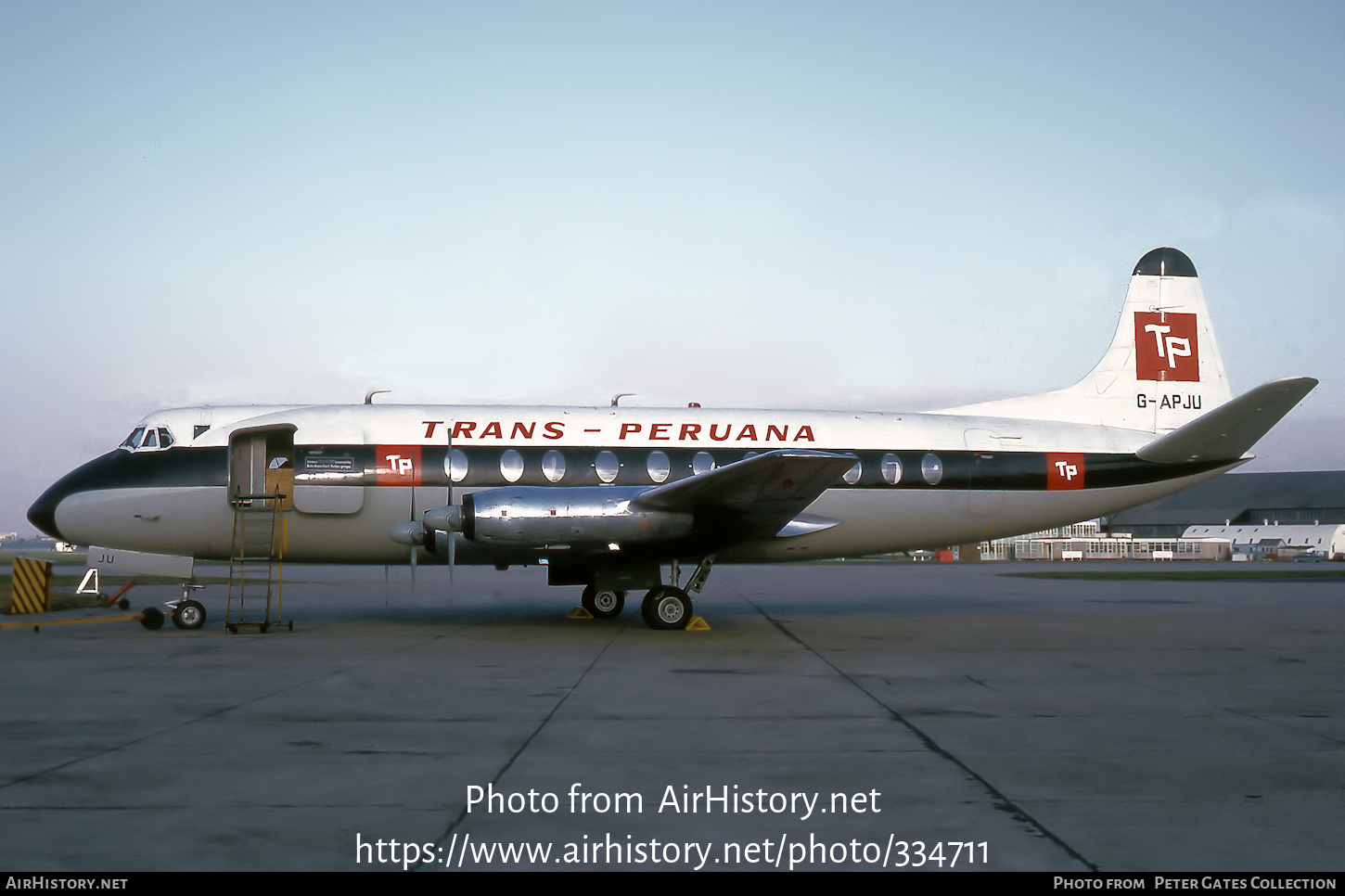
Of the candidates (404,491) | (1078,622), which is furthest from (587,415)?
(1078,622)

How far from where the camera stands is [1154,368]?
21.4 metres

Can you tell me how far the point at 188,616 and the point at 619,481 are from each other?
7.60 meters

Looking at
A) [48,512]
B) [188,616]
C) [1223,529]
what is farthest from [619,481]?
[1223,529]

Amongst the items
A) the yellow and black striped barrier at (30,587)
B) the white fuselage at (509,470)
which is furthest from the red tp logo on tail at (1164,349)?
the yellow and black striped barrier at (30,587)

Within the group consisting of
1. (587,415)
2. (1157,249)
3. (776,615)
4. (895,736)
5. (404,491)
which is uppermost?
(1157,249)

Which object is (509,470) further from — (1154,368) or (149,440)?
(1154,368)

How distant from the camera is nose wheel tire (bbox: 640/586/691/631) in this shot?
16.8m

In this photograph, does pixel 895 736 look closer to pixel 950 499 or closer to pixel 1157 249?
pixel 950 499

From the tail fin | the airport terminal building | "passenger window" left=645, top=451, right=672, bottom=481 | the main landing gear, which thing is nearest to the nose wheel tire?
the main landing gear

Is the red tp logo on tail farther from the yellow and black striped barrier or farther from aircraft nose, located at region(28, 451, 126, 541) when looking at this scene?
the yellow and black striped barrier

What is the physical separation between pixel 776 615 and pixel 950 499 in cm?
408
